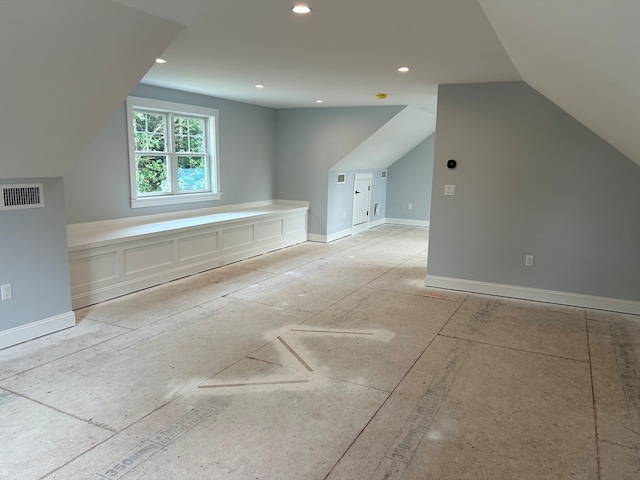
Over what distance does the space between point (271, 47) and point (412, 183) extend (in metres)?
6.64

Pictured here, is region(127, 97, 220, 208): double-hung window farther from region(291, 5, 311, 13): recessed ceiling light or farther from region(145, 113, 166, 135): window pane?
region(291, 5, 311, 13): recessed ceiling light

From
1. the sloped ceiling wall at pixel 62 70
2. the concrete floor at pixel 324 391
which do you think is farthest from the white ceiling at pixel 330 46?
the concrete floor at pixel 324 391

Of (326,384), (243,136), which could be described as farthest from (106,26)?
(243,136)

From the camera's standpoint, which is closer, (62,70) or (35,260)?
(62,70)

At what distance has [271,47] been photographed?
343cm

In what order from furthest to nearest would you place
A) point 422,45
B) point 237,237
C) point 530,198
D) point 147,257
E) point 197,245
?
point 237,237 < point 197,245 < point 147,257 < point 530,198 < point 422,45

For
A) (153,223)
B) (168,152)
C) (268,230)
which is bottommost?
(268,230)

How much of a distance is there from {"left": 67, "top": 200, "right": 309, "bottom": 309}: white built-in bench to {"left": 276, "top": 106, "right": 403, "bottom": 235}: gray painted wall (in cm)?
49

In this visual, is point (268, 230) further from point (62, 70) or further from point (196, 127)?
point (62, 70)

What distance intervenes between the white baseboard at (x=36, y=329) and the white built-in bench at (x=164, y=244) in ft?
1.48

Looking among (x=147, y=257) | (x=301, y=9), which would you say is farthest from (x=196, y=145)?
(x=301, y=9)

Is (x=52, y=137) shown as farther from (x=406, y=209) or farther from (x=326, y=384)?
(x=406, y=209)

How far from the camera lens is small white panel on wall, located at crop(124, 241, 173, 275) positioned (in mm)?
4629

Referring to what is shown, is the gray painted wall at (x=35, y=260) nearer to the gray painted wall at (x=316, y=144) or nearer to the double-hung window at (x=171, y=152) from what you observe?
the double-hung window at (x=171, y=152)
